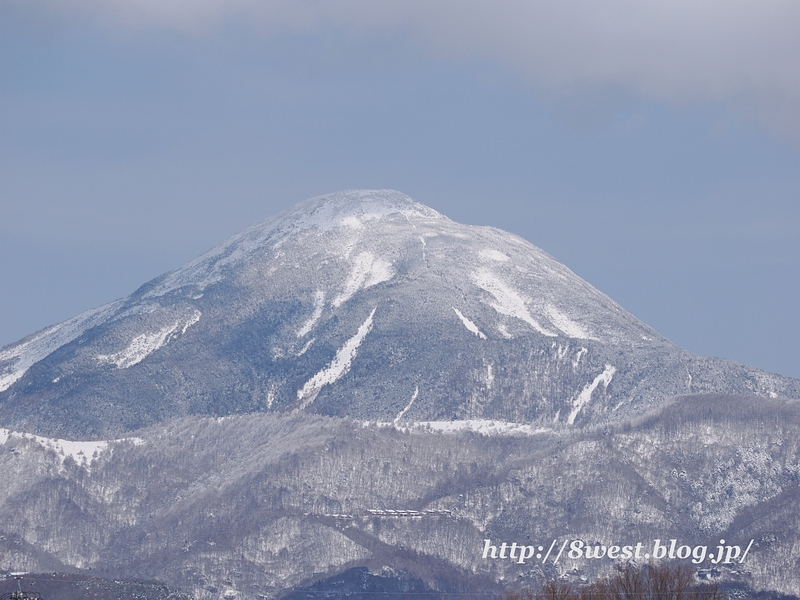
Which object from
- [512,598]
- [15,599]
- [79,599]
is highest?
[15,599]

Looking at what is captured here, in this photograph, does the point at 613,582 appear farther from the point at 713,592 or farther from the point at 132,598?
the point at 132,598

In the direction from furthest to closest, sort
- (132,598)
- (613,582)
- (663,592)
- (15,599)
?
(132,598), (613,582), (663,592), (15,599)

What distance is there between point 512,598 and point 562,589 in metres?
12.1

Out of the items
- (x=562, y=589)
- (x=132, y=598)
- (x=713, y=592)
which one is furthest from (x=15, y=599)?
(x=132, y=598)

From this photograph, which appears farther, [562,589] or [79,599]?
[79,599]

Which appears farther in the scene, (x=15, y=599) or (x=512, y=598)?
(x=512, y=598)

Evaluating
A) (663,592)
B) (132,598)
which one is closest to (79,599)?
(132,598)

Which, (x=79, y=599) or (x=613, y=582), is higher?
(x=613, y=582)

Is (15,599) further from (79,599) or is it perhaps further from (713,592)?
(79,599)

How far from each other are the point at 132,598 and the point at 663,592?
8947 centimetres

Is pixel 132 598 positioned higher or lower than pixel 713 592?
lower

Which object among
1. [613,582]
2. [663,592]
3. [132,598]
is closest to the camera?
[663,592]

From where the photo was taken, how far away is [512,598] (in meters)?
145

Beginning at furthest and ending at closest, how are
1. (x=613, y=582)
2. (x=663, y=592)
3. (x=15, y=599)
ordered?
(x=613, y=582)
(x=663, y=592)
(x=15, y=599)
